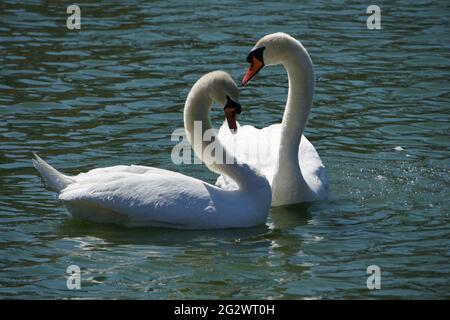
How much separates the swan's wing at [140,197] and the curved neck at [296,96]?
1.22 metres

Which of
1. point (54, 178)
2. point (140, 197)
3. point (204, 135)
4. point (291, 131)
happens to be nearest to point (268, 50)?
point (291, 131)

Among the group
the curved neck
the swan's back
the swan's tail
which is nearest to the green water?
the swan's back

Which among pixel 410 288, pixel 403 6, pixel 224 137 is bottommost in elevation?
pixel 410 288

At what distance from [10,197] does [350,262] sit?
3172 millimetres

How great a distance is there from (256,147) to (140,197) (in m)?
1.98

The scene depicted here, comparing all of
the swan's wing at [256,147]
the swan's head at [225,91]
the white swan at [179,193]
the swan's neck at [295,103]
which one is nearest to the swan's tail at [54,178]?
the white swan at [179,193]

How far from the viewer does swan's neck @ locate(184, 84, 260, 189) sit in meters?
9.45

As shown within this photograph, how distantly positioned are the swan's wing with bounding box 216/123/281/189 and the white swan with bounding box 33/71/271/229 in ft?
2.75

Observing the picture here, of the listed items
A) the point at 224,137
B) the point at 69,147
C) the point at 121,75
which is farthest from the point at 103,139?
the point at 121,75

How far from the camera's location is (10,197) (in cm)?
1013

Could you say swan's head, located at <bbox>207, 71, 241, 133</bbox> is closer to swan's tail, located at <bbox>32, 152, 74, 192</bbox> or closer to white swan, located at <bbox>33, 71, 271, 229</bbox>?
white swan, located at <bbox>33, 71, 271, 229</bbox>

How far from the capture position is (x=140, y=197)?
920 centimetres

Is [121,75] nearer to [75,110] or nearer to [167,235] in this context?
[75,110]

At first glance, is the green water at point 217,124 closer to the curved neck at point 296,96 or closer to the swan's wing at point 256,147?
the swan's wing at point 256,147
